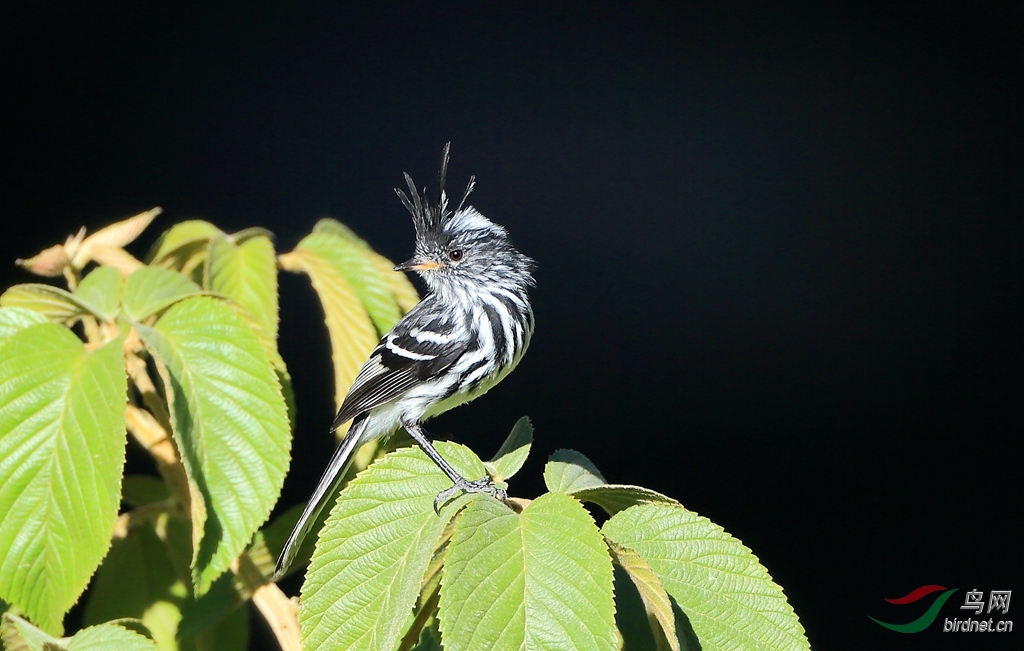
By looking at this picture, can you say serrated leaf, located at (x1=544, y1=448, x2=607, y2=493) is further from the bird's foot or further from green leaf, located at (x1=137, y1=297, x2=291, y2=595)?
green leaf, located at (x1=137, y1=297, x2=291, y2=595)

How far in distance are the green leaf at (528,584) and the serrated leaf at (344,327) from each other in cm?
57

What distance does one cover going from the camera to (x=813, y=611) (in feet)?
13.7

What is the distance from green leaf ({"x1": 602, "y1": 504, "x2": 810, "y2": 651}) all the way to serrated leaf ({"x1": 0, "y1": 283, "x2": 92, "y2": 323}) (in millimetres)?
855

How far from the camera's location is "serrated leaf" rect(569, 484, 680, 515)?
1115 millimetres

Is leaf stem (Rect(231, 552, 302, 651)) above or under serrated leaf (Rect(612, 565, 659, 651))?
above

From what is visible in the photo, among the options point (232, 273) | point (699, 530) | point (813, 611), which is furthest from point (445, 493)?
point (813, 611)

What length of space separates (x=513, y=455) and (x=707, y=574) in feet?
1.11

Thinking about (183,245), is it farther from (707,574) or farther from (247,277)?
(707,574)

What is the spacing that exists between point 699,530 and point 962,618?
8.11 feet

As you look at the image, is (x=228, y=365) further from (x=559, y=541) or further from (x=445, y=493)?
(x=559, y=541)

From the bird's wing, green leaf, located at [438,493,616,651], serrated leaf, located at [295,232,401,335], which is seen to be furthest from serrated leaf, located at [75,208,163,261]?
green leaf, located at [438,493,616,651]

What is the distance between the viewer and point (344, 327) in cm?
154

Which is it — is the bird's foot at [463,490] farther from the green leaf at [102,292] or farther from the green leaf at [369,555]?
the green leaf at [102,292]

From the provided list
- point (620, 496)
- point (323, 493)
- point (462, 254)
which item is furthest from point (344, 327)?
point (462, 254)
